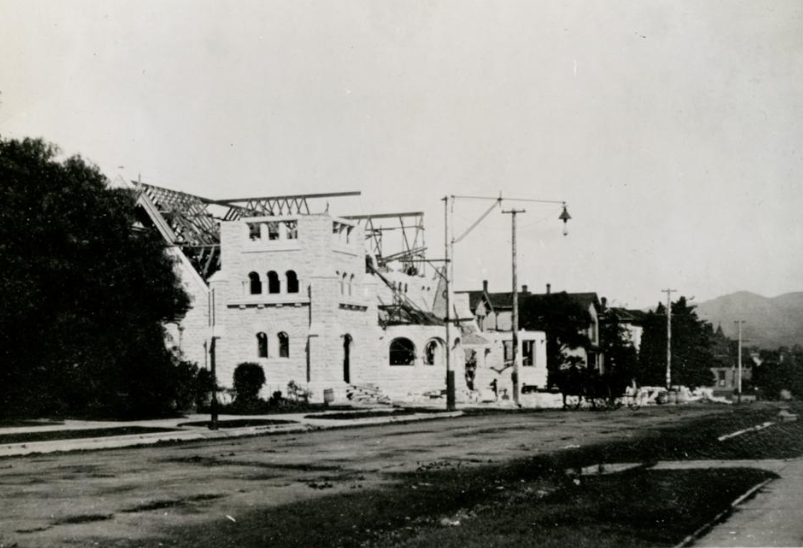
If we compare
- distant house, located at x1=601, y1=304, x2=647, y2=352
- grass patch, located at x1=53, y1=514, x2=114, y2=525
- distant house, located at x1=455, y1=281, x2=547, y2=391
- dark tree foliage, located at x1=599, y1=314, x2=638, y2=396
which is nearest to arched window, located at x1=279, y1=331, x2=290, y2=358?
distant house, located at x1=455, y1=281, x2=547, y2=391

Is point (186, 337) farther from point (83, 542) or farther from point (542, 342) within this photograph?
point (83, 542)

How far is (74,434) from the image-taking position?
2666 centimetres

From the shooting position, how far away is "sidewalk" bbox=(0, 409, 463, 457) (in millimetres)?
23284

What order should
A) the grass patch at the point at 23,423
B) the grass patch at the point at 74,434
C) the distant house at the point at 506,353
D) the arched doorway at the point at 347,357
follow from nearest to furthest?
the grass patch at the point at 74,434 < the grass patch at the point at 23,423 < the arched doorway at the point at 347,357 < the distant house at the point at 506,353

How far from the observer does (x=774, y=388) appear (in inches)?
3688

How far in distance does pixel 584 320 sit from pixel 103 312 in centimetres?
5826

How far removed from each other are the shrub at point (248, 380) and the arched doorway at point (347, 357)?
622 cm

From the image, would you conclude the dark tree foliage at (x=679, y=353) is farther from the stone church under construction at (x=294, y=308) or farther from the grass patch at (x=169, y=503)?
the grass patch at (x=169, y=503)

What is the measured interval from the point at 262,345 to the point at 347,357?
486 centimetres

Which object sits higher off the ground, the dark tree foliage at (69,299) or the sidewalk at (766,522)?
the dark tree foliage at (69,299)

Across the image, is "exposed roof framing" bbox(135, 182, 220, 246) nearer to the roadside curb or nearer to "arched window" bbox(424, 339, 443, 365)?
"arched window" bbox(424, 339, 443, 365)

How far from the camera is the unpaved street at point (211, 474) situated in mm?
11872

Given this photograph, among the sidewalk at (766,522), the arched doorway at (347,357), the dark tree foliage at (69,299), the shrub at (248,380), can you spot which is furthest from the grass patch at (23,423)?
the sidewalk at (766,522)

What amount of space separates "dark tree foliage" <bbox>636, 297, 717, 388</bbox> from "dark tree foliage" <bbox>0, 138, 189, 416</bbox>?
6593cm
